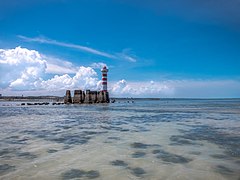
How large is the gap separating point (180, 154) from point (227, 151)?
1959mm

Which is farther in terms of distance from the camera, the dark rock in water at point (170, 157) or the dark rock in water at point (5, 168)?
the dark rock in water at point (170, 157)

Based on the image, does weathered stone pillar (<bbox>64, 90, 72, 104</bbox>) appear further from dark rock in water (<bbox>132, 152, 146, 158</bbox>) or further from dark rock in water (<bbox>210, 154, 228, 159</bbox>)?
dark rock in water (<bbox>210, 154, 228, 159</bbox>)

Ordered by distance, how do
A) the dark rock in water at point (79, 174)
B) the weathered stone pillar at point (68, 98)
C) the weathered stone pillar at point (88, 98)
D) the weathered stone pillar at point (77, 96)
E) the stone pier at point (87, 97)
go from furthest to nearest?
the weathered stone pillar at point (68, 98), the weathered stone pillar at point (88, 98), the stone pier at point (87, 97), the weathered stone pillar at point (77, 96), the dark rock in water at point (79, 174)

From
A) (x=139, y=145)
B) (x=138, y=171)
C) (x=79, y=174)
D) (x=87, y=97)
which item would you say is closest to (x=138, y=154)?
(x=139, y=145)

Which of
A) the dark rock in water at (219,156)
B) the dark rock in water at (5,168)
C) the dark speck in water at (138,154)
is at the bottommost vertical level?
the dark rock in water at (219,156)

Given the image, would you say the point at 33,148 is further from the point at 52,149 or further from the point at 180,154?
the point at 180,154

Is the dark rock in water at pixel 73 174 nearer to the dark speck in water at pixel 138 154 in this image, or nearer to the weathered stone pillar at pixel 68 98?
the dark speck in water at pixel 138 154

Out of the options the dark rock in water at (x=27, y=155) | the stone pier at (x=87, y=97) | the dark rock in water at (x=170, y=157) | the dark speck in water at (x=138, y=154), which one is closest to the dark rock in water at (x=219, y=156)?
the dark rock in water at (x=170, y=157)

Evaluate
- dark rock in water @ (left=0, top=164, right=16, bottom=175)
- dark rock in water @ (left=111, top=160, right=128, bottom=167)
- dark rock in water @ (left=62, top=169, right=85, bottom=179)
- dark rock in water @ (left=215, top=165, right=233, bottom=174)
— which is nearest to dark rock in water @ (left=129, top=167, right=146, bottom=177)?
dark rock in water @ (left=111, top=160, right=128, bottom=167)

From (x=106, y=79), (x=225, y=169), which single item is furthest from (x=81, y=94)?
(x=225, y=169)

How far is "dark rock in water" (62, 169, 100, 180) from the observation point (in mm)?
5853

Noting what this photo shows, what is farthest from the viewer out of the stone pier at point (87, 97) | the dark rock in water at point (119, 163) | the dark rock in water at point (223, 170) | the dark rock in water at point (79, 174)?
the stone pier at point (87, 97)

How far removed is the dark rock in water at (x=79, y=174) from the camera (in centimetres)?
585

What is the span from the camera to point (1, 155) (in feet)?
26.3
